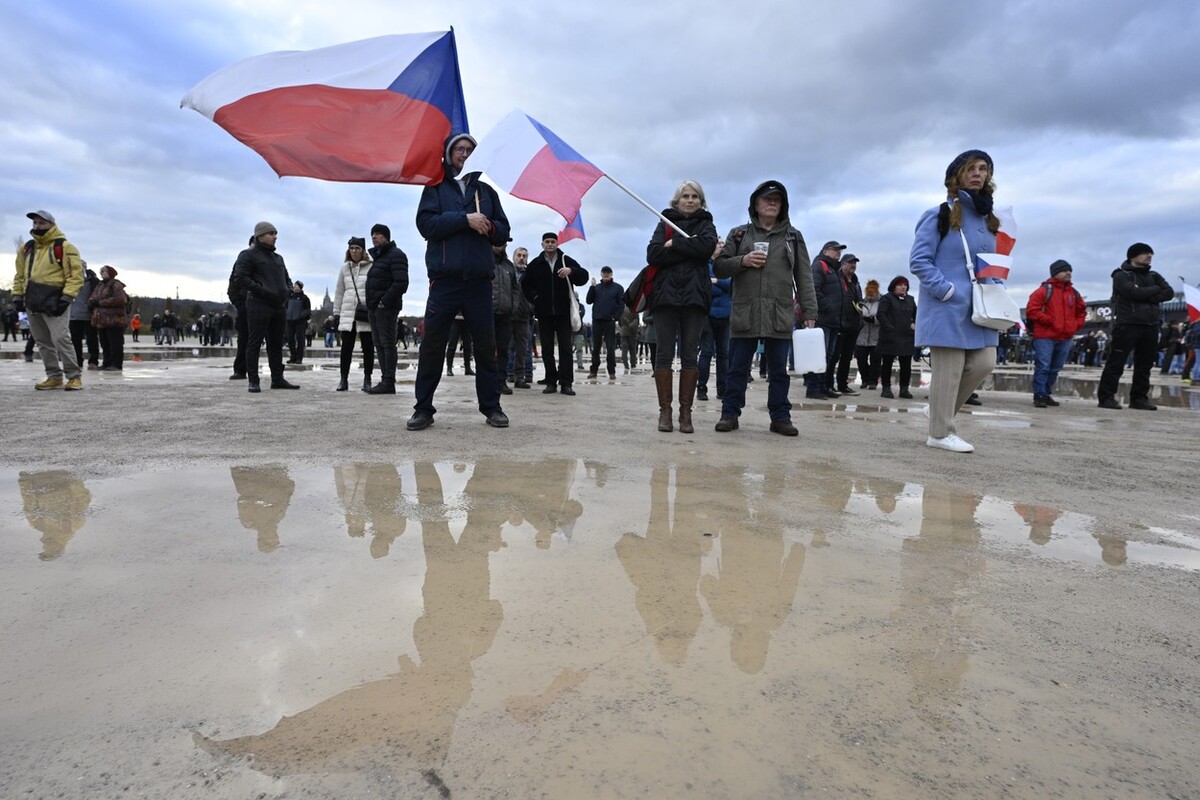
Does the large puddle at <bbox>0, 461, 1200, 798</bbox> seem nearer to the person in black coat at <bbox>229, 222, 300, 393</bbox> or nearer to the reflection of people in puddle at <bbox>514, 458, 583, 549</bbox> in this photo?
the reflection of people in puddle at <bbox>514, 458, 583, 549</bbox>

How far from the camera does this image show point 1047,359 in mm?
9109

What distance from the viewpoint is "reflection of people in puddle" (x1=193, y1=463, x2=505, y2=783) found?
1265mm

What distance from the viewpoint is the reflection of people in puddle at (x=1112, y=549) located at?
2.48 meters

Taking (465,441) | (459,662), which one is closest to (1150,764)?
(459,662)

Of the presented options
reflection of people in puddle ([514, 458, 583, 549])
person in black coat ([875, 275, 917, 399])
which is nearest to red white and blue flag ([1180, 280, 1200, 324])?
person in black coat ([875, 275, 917, 399])

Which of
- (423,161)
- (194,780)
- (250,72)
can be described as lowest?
(194,780)

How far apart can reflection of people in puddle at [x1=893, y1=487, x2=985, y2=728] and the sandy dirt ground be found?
0.04 feet

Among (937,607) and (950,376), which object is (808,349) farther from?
(937,607)

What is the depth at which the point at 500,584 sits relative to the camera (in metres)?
2.09

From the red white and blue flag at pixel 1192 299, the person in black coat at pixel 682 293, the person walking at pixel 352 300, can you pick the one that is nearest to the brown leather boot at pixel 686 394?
the person in black coat at pixel 682 293

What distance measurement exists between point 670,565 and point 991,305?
146 inches

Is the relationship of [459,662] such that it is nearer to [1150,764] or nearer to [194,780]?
[194,780]

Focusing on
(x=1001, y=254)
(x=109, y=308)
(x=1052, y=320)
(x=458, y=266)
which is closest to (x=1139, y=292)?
(x=1052, y=320)

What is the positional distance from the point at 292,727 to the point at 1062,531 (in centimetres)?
293
